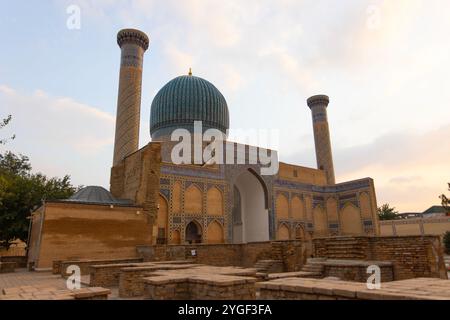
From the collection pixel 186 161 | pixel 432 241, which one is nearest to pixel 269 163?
pixel 186 161

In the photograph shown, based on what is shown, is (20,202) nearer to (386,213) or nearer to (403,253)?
(403,253)

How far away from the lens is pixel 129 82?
21.3 m

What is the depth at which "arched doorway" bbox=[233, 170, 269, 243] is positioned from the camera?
846 inches

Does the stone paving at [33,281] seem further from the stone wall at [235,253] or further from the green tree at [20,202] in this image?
the green tree at [20,202]

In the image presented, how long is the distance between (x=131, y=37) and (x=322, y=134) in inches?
690

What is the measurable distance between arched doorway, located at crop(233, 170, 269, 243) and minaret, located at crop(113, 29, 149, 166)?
7.62 metres

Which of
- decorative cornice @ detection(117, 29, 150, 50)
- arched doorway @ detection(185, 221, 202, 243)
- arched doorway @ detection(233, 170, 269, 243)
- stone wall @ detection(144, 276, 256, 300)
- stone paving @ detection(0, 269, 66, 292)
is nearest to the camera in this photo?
stone wall @ detection(144, 276, 256, 300)

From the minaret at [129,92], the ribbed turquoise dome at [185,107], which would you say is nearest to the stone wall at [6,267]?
the minaret at [129,92]

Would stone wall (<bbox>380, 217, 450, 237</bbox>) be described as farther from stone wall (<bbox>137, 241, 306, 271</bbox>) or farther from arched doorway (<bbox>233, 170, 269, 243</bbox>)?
stone wall (<bbox>137, 241, 306, 271</bbox>)

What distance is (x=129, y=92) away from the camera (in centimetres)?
2119

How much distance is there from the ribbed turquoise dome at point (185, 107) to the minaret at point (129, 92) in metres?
2.12

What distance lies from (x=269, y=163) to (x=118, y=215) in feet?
37.8

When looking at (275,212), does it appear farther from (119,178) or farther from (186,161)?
(119,178)

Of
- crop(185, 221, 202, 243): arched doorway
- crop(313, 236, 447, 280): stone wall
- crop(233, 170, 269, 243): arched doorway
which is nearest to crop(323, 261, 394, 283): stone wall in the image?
crop(313, 236, 447, 280): stone wall
